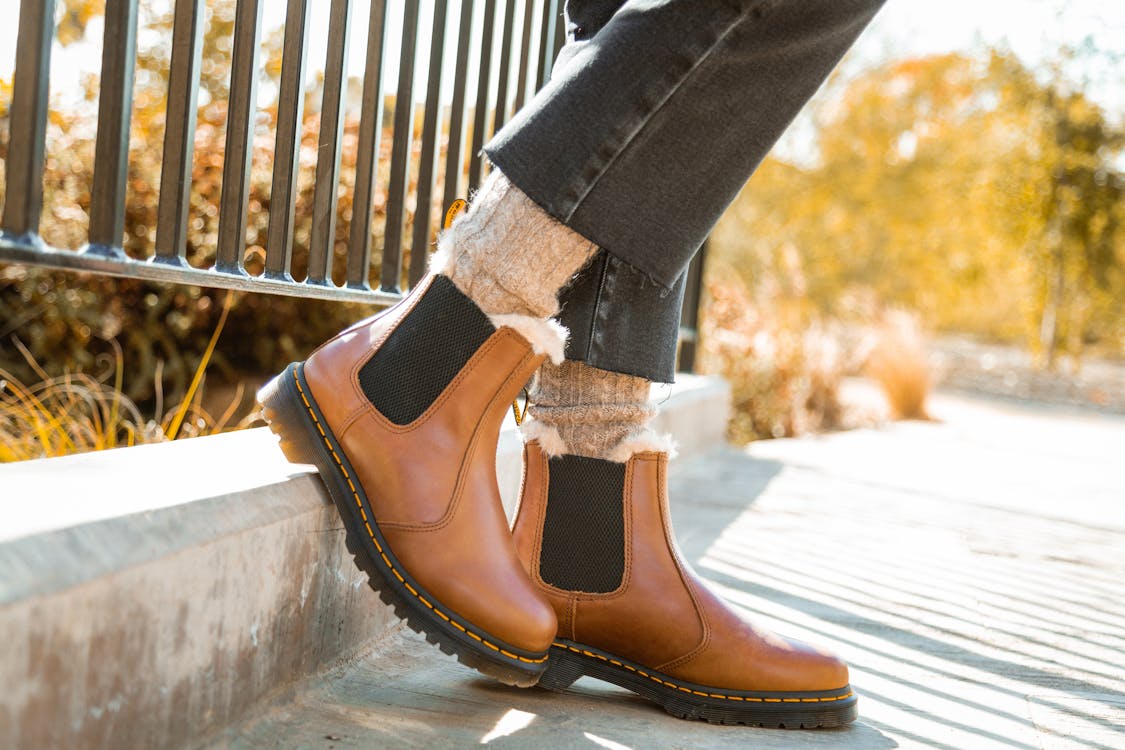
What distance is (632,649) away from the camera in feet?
3.66

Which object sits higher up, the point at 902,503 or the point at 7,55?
the point at 7,55

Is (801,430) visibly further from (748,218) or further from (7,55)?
(748,218)

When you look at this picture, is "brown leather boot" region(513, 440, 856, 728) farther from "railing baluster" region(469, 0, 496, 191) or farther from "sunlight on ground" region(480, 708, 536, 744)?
"railing baluster" region(469, 0, 496, 191)

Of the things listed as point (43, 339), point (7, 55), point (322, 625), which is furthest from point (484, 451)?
point (43, 339)

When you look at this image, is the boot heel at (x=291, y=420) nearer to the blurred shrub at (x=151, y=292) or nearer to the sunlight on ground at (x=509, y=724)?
the sunlight on ground at (x=509, y=724)

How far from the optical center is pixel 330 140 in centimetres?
136

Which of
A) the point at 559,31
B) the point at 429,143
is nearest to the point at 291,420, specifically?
the point at 429,143

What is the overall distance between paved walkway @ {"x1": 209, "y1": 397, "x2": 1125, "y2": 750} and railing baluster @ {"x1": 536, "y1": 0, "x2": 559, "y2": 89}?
100 cm

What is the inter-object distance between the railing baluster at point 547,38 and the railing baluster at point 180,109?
1.13m

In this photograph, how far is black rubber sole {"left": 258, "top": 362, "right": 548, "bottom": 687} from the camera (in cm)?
96

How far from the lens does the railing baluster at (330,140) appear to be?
1350 millimetres

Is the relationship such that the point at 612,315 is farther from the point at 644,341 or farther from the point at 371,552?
the point at 371,552

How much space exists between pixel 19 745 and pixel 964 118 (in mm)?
18452

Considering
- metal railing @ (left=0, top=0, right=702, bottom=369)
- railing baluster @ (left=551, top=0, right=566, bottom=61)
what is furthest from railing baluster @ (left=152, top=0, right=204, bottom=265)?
railing baluster @ (left=551, top=0, right=566, bottom=61)
